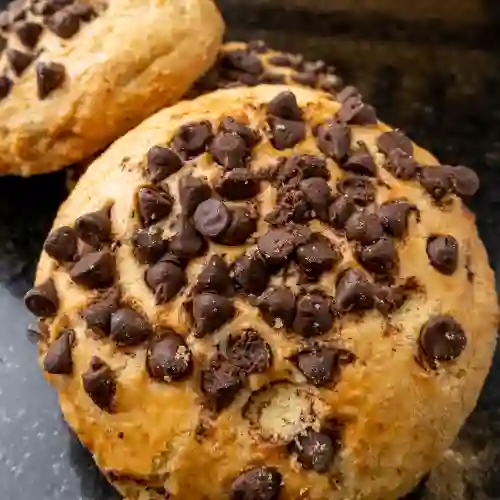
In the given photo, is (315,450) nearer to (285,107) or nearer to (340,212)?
(340,212)

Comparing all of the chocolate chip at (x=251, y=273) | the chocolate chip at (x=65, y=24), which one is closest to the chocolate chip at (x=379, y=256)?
the chocolate chip at (x=251, y=273)

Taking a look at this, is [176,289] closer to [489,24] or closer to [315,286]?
[315,286]

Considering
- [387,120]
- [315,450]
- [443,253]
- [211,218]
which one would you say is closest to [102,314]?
[211,218]

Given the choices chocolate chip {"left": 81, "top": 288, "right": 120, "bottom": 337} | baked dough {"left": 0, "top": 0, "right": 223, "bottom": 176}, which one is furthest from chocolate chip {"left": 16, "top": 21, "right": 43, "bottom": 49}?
chocolate chip {"left": 81, "top": 288, "right": 120, "bottom": 337}

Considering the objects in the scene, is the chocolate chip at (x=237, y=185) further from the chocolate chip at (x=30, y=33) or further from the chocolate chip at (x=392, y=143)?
the chocolate chip at (x=30, y=33)

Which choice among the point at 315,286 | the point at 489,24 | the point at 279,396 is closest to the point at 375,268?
the point at 315,286
